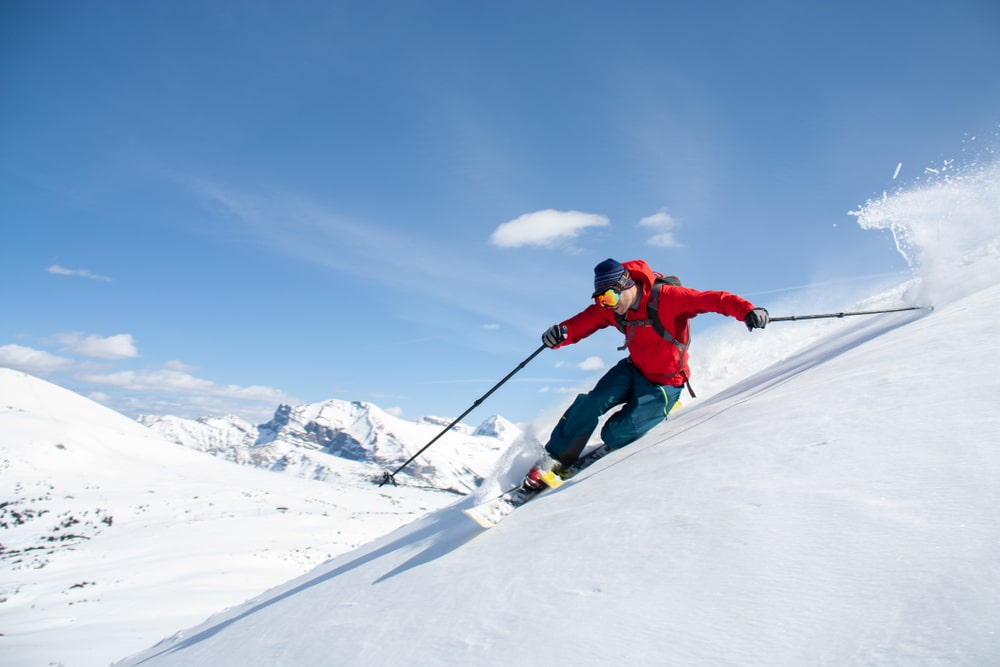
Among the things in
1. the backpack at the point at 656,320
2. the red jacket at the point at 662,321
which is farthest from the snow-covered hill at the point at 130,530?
the backpack at the point at 656,320

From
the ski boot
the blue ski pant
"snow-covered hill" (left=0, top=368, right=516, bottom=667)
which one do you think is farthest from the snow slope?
"snow-covered hill" (left=0, top=368, right=516, bottom=667)

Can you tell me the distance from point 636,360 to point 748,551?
3.76m

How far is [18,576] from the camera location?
19.4 m

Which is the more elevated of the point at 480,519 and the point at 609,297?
the point at 609,297

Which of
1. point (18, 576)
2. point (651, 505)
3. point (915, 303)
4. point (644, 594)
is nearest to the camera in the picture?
point (644, 594)

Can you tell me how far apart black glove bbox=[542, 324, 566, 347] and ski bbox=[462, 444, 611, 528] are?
1.34 meters

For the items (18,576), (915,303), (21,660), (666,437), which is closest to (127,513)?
(18,576)

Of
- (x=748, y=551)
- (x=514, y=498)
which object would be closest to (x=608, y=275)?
(x=514, y=498)

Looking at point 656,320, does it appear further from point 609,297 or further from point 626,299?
point 609,297

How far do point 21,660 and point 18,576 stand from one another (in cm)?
1366

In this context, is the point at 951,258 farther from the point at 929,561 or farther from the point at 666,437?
the point at 929,561

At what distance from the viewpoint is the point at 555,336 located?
20.1ft

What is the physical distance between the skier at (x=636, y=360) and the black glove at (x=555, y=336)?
50 cm

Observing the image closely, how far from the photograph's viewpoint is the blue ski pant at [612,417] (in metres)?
5.63
